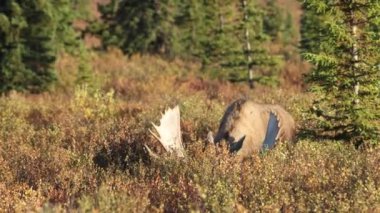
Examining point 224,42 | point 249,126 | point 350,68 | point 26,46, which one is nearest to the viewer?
point 350,68

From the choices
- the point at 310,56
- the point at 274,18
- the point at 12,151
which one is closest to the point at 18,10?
the point at 12,151

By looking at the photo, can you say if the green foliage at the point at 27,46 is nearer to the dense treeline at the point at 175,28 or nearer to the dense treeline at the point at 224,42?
the dense treeline at the point at 224,42

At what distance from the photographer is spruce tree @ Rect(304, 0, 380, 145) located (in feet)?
27.8

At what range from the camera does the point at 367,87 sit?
28.0 ft

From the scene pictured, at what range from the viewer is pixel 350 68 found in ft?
28.6

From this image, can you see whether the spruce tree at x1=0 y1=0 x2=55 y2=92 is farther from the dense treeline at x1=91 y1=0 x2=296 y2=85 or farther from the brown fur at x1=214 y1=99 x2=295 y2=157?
the brown fur at x1=214 y1=99 x2=295 y2=157

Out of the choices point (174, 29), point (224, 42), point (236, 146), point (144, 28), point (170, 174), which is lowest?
point (224, 42)

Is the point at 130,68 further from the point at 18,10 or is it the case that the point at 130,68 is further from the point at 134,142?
the point at 134,142

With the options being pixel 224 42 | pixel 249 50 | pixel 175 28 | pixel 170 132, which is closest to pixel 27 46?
pixel 249 50

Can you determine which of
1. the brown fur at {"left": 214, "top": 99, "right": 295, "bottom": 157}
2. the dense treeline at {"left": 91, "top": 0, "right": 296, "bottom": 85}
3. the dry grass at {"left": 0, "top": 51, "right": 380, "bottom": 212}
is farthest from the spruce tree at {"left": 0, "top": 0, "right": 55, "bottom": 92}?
the brown fur at {"left": 214, "top": 99, "right": 295, "bottom": 157}

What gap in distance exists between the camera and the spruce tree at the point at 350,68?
848 cm

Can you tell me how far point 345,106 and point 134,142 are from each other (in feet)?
11.4

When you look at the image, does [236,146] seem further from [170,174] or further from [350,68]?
[350,68]

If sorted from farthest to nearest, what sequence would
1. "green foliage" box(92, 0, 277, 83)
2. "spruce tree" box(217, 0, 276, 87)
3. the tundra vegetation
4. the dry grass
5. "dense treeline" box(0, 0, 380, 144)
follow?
"green foliage" box(92, 0, 277, 83), "spruce tree" box(217, 0, 276, 87), "dense treeline" box(0, 0, 380, 144), the tundra vegetation, the dry grass
